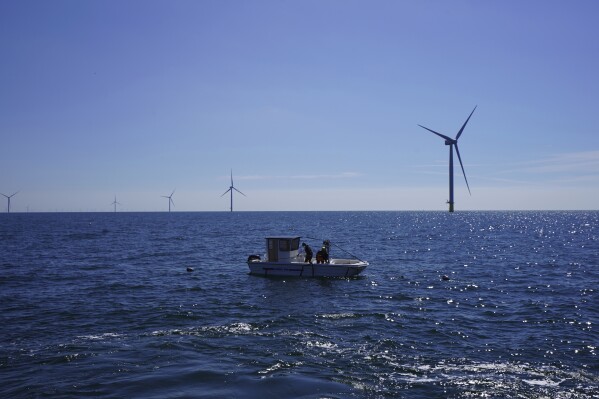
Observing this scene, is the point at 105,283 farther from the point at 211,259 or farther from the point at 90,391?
the point at 90,391

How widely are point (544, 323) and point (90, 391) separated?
20.1 meters

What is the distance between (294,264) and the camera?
3750 centimetres

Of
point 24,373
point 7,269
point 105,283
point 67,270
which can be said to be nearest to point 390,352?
point 24,373

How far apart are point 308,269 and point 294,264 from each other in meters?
1.22

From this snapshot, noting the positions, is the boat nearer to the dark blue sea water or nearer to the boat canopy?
the boat canopy

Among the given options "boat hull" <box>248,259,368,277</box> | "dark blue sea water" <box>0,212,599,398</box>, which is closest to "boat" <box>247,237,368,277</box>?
"boat hull" <box>248,259,368,277</box>

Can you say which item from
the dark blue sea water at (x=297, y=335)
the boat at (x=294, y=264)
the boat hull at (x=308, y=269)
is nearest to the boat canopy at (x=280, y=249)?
the boat at (x=294, y=264)

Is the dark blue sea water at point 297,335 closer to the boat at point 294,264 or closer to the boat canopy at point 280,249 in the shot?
the boat at point 294,264

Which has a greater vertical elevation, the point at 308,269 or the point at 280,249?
the point at 280,249

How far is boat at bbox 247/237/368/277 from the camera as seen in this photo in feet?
122

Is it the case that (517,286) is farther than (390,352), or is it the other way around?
(517,286)

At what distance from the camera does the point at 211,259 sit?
5122 centimetres

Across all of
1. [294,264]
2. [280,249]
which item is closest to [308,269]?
[294,264]

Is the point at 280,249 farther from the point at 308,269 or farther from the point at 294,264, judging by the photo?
the point at 308,269
